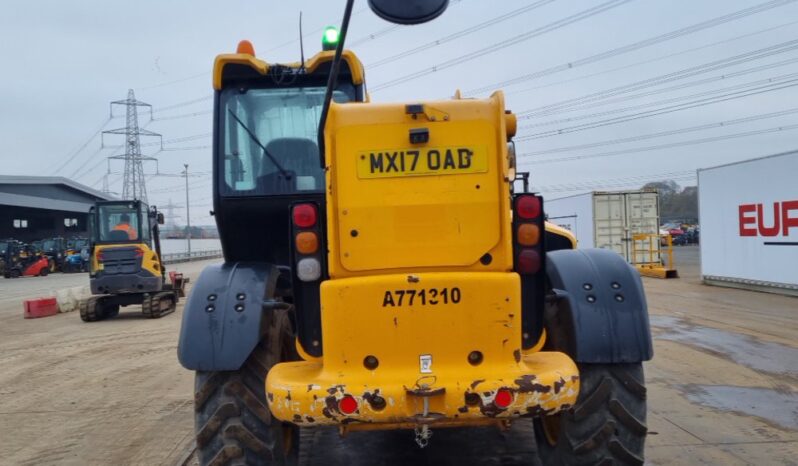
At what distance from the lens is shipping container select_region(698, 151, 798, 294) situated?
15812mm

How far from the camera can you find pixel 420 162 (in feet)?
11.9

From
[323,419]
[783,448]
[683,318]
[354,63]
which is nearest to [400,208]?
[323,419]

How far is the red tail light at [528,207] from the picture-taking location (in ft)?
12.0

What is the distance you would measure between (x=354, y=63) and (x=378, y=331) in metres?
2.51

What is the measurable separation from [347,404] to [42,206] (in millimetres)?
56374

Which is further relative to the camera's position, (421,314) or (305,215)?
(305,215)

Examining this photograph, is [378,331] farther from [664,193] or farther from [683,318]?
[664,193]

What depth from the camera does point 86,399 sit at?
26.1 feet

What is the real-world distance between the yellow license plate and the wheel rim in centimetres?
166

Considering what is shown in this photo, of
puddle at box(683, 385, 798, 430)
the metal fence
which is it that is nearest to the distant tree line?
the metal fence

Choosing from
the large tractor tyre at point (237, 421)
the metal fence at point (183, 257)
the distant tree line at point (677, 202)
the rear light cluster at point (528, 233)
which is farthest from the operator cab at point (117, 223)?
the distant tree line at point (677, 202)

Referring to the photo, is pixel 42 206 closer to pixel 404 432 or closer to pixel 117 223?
pixel 117 223

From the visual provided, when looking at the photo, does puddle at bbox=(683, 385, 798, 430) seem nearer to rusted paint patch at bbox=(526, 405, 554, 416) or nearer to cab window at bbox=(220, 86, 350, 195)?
rusted paint patch at bbox=(526, 405, 554, 416)

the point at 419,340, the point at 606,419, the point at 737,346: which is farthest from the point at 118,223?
the point at 606,419
